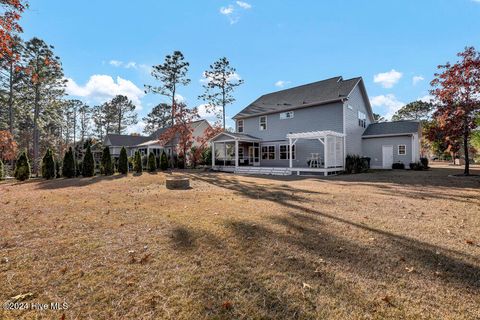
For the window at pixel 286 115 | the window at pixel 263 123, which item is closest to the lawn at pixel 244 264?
the window at pixel 286 115

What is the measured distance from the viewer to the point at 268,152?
23.6 metres

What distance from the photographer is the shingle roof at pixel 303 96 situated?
1981 centimetres

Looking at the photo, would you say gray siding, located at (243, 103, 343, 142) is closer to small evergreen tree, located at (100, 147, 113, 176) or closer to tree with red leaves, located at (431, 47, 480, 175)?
tree with red leaves, located at (431, 47, 480, 175)

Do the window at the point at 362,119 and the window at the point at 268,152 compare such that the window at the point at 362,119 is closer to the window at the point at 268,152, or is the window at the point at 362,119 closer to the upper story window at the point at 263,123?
the window at the point at 268,152

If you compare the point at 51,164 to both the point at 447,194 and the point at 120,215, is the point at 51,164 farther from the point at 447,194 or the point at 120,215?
the point at 447,194

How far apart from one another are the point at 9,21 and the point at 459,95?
67.6 feet

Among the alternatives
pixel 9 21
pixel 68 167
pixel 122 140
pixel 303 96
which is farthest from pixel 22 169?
pixel 122 140

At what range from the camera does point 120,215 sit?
5605mm

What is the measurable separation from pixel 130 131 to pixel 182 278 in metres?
60.0

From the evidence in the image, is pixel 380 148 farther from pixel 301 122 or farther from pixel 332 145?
pixel 301 122

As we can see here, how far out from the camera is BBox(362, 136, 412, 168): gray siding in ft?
65.4

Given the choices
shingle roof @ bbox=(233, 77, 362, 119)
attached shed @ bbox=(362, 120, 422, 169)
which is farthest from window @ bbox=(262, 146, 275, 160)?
attached shed @ bbox=(362, 120, 422, 169)

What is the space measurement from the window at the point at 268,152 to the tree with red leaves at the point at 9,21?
19.5m

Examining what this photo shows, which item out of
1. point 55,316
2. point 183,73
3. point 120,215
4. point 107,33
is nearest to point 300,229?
point 55,316
